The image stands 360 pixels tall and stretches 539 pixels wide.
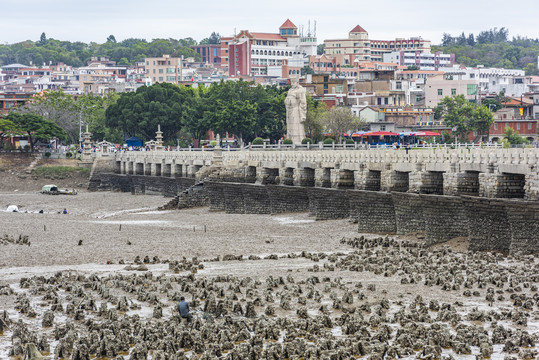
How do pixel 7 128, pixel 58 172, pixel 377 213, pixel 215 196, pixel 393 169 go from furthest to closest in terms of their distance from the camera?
pixel 7 128
pixel 58 172
pixel 215 196
pixel 393 169
pixel 377 213

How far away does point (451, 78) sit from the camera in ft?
532

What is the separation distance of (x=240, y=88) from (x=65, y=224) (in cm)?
5374

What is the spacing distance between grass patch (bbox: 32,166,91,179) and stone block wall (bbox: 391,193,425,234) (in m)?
54.6

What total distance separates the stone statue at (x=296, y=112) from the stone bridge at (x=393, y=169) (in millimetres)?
11678

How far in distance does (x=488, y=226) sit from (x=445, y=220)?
3401 mm

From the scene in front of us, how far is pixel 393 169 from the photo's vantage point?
4712 centimetres

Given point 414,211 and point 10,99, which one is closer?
point 414,211

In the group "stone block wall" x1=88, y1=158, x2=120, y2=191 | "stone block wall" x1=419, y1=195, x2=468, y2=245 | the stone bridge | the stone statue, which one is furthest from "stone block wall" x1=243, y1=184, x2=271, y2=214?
"stone block wall" x1=88, y1=158, x2=120, y2=191

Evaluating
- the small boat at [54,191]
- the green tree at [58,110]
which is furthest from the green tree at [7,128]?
the small boat at [54,191]

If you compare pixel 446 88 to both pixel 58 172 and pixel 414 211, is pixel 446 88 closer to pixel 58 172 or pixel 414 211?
pixel 58 172

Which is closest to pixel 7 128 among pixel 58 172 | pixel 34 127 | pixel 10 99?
pixel 34 127

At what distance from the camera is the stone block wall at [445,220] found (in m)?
39.6

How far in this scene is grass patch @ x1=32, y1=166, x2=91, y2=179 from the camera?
3617 inches

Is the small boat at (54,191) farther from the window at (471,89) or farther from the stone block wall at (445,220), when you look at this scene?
the window at (471,89)
